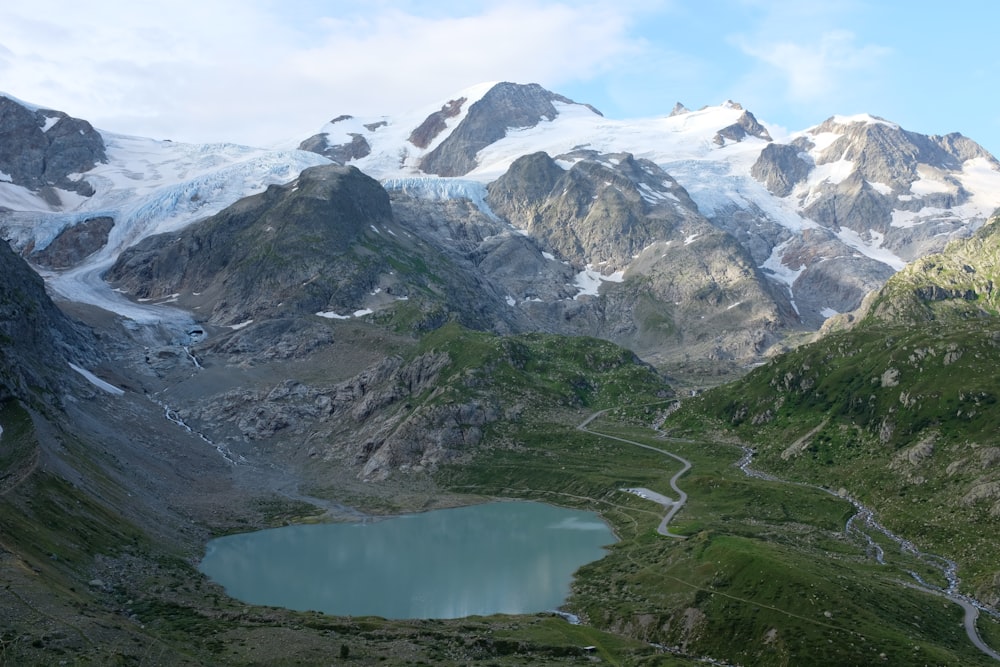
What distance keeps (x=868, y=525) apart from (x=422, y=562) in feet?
205

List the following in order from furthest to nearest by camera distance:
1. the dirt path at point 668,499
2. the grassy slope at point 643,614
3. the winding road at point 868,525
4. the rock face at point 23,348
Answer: the rock face at point 23,348, the dirt path at point 668,499, the winding road at point 868,525, the grassy slope at point 643,614

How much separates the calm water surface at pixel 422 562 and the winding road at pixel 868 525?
35.6 feet

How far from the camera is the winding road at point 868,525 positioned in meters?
77.6

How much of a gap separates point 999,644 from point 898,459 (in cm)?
5789

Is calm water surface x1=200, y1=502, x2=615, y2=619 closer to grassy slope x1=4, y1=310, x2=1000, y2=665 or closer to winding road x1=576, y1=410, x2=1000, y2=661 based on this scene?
grassy slope x1=4, y1=310, x2=1000, y2=665

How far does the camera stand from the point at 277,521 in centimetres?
14962

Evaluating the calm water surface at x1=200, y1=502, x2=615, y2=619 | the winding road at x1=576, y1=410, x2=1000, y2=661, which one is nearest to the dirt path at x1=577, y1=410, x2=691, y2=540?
the winding road at x1=576, y1=410, x2=1000, y2=661

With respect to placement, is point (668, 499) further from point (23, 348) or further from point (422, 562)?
point (23, 348)

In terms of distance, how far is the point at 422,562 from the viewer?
12412 cm

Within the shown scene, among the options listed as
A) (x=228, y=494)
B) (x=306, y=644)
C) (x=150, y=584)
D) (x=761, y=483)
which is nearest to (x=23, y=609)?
(x=306, y=644)

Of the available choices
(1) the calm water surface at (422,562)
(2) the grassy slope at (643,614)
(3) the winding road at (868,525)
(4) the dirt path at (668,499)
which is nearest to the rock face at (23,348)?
(2) the grassy slope at (643,614)

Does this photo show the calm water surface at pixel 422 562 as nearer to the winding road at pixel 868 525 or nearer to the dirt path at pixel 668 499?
the dirt path at pixel 668 499

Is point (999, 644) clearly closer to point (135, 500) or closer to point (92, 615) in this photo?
point (92, 615)

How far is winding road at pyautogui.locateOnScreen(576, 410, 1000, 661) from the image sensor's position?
77.6 m
